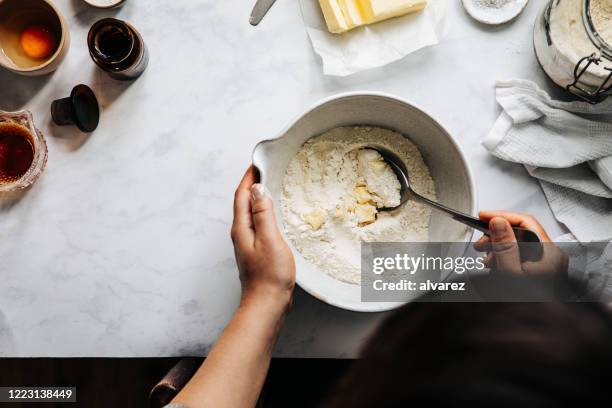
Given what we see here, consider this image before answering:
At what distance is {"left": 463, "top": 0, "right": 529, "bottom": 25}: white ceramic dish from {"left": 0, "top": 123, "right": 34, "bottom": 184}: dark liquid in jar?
82 cm

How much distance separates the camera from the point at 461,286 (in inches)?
32.1

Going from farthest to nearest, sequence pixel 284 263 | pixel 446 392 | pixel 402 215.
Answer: pixel 402 215 → pixel 284 263 → pixel 446 392

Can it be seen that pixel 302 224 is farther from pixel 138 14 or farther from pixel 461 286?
pixel 138 14

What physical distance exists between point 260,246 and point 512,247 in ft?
1.25

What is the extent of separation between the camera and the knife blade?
909mm

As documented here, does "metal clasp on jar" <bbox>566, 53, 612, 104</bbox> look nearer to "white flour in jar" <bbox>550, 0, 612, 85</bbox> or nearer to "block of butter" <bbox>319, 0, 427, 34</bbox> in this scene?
"white flour in jar" <bbox>550, 0, 612, 85</bbox>

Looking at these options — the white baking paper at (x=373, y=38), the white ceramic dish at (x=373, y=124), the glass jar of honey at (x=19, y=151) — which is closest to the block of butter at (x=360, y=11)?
the white baking paper at (x=373, y=38)

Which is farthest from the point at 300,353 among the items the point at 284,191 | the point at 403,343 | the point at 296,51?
the point at 296,51

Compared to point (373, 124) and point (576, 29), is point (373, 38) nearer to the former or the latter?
point (373, 124)

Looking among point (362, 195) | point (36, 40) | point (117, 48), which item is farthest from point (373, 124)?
A: point (36, 40)

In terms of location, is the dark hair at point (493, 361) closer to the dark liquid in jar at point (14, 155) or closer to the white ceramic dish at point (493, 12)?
the white ceramic dish at point (493, 12)

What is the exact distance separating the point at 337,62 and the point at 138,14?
378mm

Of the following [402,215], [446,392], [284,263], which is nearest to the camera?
[446,392]

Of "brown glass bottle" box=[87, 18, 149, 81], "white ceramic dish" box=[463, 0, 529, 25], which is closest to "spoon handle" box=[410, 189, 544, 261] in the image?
"white ceramic dish" box=[463, 0, 529, 25]
